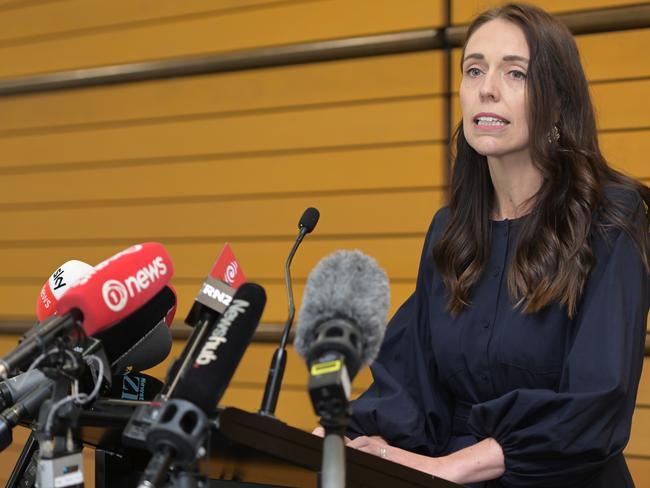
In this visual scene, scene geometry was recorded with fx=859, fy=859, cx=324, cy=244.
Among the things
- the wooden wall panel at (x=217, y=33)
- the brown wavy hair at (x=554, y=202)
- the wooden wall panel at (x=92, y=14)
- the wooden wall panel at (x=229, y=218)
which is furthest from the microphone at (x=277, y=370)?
the wooden wall panel at (x=92, y=14)

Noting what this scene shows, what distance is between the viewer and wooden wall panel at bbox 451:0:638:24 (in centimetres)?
299

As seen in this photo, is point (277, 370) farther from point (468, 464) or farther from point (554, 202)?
point (554, 202)

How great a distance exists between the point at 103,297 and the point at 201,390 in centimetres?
20

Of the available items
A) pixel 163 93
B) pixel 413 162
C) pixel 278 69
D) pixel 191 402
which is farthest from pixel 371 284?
pixel 163 93

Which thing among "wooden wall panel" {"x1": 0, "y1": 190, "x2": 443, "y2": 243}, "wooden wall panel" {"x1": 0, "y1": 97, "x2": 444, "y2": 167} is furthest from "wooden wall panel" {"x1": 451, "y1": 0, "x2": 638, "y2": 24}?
"wooden wall panel" {"x1": 0, "y1": 190, "x2": 443, "y2": 243}

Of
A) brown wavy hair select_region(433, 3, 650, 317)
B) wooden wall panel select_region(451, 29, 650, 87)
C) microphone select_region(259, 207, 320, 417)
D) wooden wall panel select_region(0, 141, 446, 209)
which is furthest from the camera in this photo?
wooden wall panel select_region(0, 141, 446, 209)

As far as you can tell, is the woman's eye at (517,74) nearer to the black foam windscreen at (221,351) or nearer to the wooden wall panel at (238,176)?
the black foam windscreen at (221,351)

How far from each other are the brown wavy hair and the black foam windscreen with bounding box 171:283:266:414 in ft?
2.82

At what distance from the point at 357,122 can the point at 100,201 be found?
1.35m

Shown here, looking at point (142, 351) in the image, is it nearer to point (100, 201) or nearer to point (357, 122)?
point (357, 122)

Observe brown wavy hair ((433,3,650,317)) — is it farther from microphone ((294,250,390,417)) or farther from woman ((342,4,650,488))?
microphone ((294,250,390,417))

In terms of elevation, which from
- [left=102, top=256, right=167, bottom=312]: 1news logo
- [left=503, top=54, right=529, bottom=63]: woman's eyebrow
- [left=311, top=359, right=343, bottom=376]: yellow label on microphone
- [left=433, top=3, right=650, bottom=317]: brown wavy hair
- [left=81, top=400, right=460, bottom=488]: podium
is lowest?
[left=81, top=400, right=460, bottom=488]: podium

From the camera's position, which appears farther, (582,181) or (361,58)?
(361,58)

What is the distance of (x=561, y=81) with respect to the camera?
1.98 meters
